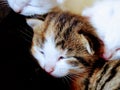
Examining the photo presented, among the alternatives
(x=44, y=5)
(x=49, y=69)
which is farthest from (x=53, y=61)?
(x=44, y=5)

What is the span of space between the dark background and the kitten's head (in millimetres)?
65

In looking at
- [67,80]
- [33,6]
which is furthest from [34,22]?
[67,80]

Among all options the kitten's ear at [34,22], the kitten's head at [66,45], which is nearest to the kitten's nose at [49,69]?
the kitten's head at [66,45]

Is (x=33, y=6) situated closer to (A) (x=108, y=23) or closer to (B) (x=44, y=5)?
(B) (x=44, y=5)

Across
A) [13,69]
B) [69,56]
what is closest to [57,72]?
[69,56]

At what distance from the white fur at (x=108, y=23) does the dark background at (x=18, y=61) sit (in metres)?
0.15

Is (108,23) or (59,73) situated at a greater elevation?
(108,23)

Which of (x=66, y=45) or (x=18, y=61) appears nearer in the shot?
(x=66, y=45)

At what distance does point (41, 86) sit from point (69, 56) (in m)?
0.12

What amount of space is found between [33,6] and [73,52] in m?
0.14

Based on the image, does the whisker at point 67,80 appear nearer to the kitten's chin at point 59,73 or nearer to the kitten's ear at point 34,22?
the kitten's chin at point 59,73

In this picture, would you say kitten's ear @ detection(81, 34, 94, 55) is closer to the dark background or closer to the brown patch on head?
the brown patch on head

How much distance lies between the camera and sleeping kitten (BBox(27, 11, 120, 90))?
23.1 inches

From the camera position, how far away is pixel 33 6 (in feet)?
1.97
